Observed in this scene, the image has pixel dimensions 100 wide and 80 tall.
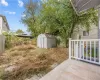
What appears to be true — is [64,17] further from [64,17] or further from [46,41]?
[46,41]

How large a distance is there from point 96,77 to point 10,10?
838 inches

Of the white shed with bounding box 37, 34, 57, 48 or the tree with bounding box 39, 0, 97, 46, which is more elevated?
the tree with bounding box 39, 0, 97, 46

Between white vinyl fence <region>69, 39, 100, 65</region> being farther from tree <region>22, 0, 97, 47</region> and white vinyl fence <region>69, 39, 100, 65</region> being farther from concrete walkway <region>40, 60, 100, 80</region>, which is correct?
tree <region>22, 0, 97, 47</region>

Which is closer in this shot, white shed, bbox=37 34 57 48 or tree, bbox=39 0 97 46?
tree, bbox=39 0 97 46

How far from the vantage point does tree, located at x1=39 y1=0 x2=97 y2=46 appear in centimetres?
923

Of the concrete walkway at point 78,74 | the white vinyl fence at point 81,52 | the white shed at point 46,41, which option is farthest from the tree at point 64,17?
the concrete walkway at point 78,74

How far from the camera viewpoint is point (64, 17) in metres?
9.37

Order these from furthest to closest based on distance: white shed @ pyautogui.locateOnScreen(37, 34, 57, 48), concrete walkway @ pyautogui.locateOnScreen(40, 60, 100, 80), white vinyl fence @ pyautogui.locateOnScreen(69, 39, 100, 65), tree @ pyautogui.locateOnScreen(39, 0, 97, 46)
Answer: white shed @ pyautogui.locateOnScreen(37, 34, 57, 48)
tree @ pyautogui.locateOnScreen(39, 0, 97, 46)
white vinyl fence @ pyautogui.locateOnScreen(69, 39, 100, 65)
concrete walkway @ pyautogui.locateOnScreen(40, 60, 100, 80)

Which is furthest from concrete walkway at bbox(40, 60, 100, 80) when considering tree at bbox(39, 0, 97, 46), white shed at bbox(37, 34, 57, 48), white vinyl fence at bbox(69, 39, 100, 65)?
white shed at bbox(37, 34, 57, 48)

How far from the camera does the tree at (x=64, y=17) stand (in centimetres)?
923

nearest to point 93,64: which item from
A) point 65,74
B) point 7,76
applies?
point 65,74

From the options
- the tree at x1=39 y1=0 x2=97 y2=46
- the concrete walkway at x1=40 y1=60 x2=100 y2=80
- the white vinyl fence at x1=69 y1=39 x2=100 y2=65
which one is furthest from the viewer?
the tree at x1=39 y1=0 x2=97 y2=46

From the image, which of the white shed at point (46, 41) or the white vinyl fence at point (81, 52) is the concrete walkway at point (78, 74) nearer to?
the white vinyl fence at point (81, 52)

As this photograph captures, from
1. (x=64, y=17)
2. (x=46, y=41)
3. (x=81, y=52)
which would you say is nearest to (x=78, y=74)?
(x=81, y=52)
